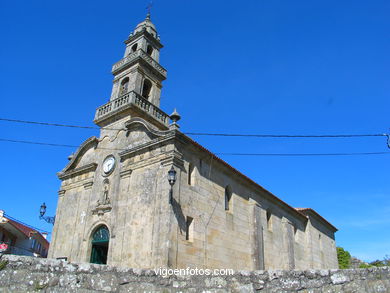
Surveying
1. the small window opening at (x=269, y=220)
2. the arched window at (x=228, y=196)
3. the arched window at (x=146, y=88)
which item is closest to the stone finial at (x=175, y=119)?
the arched window at (x=228, y=196)

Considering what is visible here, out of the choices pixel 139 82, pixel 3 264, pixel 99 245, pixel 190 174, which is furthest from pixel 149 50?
pixel 3 264

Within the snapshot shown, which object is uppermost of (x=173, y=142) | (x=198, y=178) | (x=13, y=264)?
(x=173, y=142)

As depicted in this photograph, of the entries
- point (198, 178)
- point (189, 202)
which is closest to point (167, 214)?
point (189, 202)

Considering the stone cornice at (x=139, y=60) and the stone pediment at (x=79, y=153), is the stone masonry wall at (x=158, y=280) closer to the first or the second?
the stone pediment at (x=79, y=153)

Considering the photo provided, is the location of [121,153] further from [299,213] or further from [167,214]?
[299,213]

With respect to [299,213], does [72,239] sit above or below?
below

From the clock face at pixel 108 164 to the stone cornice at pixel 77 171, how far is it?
2.84ft

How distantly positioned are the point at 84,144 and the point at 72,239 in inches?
207

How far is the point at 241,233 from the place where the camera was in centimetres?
1675

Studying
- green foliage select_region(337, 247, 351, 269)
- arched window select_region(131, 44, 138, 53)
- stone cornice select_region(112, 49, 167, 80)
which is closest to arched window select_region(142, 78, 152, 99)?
stone cornice select_region(112, 49, 167, 80)

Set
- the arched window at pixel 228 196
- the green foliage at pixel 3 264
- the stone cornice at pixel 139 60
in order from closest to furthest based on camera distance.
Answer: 1. the green foliage at pixel 3 264
2. the arched window at pixel 228 196
3. the stone cornice at pixel 139 60

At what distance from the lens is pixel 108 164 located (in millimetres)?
16750

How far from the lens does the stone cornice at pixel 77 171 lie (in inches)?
692

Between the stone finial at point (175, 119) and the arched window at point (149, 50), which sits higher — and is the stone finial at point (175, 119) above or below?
below
